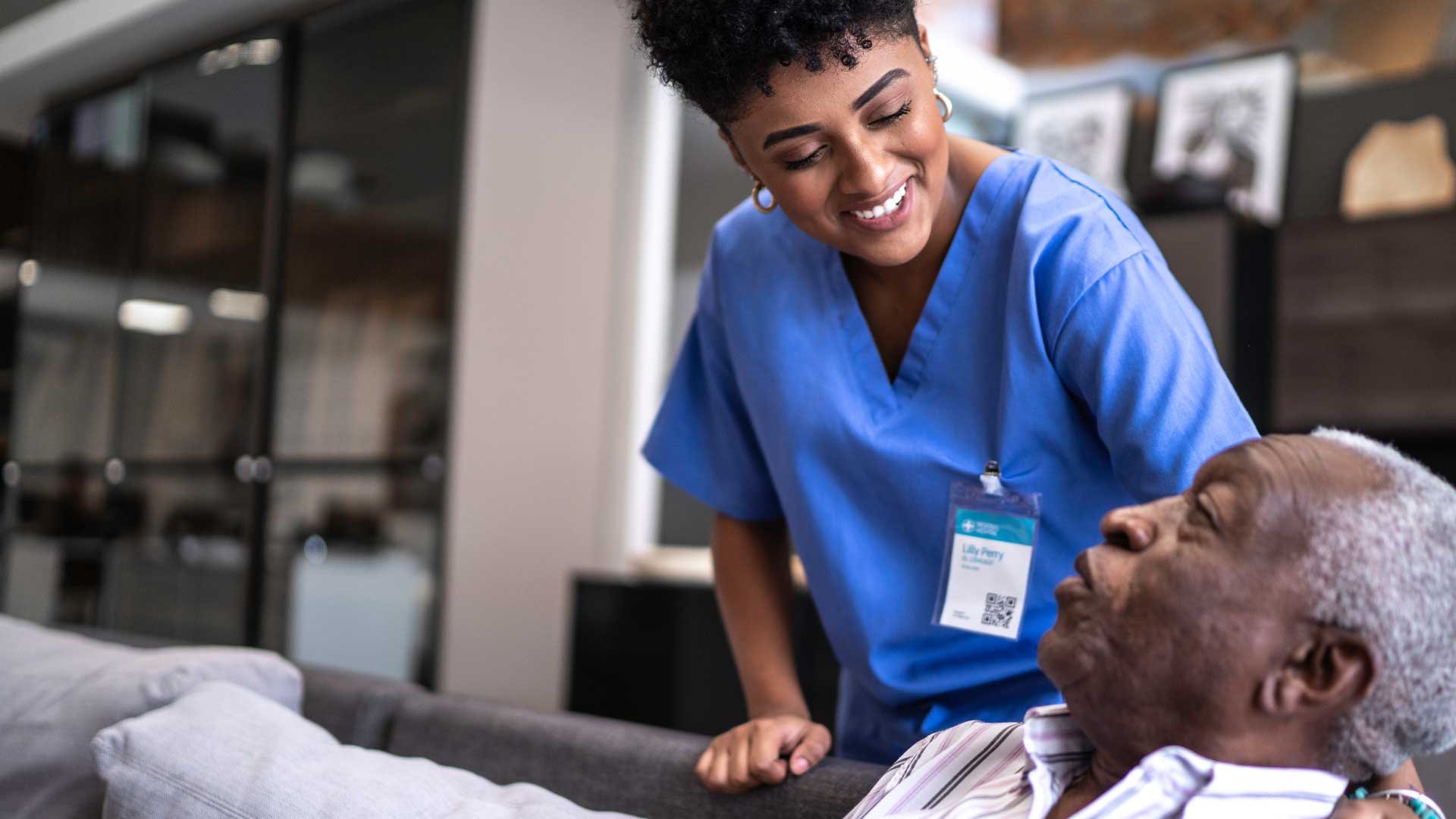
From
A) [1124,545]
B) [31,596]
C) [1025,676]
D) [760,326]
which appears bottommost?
[31,596]

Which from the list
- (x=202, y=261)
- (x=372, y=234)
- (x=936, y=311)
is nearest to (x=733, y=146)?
(x=936, y=311)

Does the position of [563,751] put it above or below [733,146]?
below

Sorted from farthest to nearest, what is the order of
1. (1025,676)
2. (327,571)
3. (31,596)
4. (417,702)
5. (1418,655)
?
(31,596)
(327,571)
(417,702)
(1025,676)
(1418,655)

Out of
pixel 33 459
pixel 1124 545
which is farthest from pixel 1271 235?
pixel 33 459

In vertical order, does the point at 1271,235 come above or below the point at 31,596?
above

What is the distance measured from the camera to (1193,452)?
0.91 meters

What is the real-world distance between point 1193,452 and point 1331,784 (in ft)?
0.85

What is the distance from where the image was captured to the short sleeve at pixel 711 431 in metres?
1.33

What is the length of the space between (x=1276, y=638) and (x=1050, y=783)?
19 centimetres

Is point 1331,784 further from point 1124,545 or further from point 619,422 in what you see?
point 619,422

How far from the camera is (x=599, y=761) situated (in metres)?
1.24

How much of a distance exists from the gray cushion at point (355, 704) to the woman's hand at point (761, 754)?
0.47m

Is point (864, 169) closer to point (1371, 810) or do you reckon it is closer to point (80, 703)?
point (1371, 810)

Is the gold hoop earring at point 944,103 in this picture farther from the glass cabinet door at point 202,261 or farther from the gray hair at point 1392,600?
the glass cabinet door at point 202,261
